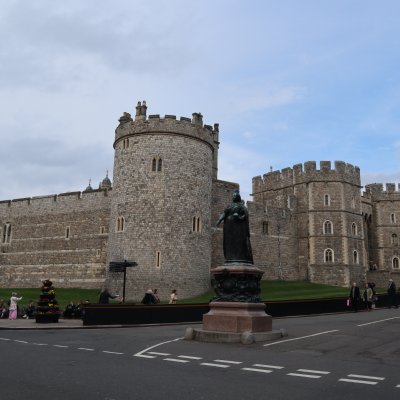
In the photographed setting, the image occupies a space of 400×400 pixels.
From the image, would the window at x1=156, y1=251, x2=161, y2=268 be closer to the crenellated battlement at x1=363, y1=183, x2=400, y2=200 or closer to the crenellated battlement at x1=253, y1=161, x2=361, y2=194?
the crenellated battlement at x1=253, y1=161, x2=361, y2=194

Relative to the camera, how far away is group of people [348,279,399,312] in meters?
20.4

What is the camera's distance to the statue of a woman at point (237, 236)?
1230 centimetres

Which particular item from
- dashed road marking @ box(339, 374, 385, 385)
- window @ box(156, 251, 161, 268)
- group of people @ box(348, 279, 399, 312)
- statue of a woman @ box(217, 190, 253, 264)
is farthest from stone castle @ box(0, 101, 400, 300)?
dashed road marking @ box(339, 374, 385, 385)

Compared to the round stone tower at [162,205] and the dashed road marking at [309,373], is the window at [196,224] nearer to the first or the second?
the round stone tower at [162,205]

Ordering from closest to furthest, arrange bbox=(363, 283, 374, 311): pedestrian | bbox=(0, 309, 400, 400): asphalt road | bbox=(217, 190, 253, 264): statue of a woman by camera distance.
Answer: bbox=(0, 309, 400, 400): asphalt road, bbox=(217, 190, 253, 264): statue of a woman, bbox=(363, 283, 374, 311): pedestrian

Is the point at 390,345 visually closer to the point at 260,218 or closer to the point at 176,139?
the point at 176,139

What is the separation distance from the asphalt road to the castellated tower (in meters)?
27.2

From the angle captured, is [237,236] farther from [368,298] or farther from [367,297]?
[368,298]

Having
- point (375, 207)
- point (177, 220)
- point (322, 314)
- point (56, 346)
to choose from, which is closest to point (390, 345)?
point (56, 346)

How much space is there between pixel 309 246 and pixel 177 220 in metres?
15.6

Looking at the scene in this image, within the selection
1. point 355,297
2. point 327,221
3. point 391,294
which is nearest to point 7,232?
point 327,221

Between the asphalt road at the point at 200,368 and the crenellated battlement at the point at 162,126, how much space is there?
740 inches

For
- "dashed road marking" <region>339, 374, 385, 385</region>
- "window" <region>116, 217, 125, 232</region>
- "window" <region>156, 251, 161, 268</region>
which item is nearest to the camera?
"dashed road marking" <region>339, 374, 385, 385</region>

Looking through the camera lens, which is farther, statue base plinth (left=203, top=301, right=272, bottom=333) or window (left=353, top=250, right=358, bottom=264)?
window (left=353, top=250, right=358, bottom=264)
